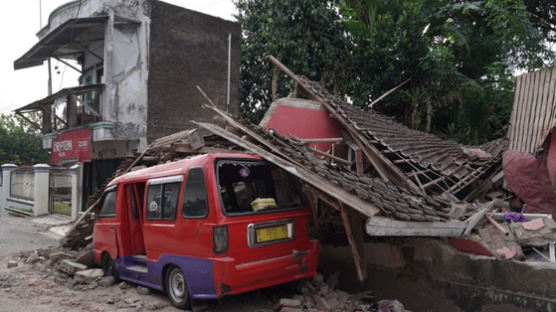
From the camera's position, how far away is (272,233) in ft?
16.2

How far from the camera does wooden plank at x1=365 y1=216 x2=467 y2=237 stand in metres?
4.23

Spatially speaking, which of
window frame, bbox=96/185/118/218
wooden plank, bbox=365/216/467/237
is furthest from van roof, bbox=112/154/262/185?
wooden plank, bbox=365/216/467/237

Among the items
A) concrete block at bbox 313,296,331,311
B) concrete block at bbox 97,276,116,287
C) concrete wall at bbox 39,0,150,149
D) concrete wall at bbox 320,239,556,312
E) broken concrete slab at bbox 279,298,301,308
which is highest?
concrete wall at bbox 39,0,150,149

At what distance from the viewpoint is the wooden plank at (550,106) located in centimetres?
657

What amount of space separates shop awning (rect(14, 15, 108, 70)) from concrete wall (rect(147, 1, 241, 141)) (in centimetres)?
208

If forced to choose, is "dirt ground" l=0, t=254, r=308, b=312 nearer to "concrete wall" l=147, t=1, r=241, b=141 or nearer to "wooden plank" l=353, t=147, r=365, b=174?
"wooden plank" l=353, t=147, r=365, b=174

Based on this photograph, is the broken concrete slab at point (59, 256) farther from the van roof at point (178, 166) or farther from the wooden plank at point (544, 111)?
the wooden plank at point (544, 111)

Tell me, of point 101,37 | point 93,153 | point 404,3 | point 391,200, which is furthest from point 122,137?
point 391,200

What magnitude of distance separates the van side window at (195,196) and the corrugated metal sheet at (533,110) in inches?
211

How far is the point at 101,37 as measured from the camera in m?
15.8

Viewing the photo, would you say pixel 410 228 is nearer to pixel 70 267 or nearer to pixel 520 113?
pixel 520 113

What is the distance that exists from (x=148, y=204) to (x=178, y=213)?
823 mm

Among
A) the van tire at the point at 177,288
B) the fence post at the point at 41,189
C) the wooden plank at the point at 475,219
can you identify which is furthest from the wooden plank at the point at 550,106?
the fence post at the point at 41,189

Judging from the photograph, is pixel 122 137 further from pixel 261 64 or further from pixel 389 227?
pixel 389 227
